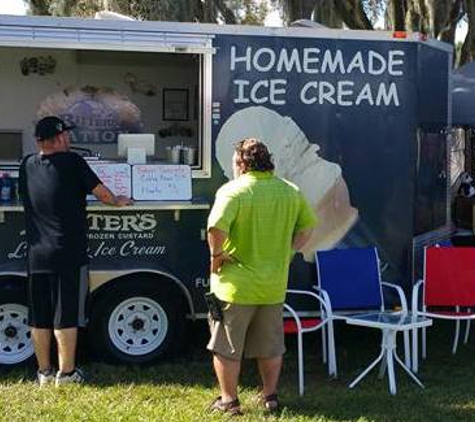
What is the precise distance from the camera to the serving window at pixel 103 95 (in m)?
7.71

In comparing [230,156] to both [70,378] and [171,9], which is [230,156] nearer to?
[70,378]

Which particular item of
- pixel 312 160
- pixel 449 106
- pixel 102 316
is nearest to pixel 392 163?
pixel 312 160

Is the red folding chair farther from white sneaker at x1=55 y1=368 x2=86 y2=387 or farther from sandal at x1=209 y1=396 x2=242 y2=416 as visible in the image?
white sneaker at x1=55 y1=368 x2=86 y2=387

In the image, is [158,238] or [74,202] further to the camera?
[158,238]

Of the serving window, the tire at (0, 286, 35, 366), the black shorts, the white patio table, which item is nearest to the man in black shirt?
the black shorts

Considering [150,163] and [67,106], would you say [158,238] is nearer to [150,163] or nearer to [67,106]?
[150,163]

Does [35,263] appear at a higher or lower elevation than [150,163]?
lower

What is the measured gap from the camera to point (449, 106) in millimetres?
7348

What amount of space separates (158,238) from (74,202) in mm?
852

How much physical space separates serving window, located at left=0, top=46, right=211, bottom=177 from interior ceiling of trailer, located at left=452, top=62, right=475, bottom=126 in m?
2.85

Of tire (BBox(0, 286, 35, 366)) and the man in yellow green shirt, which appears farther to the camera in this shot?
tire (BBox(0, 286, 35, 366))

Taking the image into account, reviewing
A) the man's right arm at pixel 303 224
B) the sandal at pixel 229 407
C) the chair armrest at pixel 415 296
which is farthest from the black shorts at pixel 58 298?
the chair armrest at pixel 415 296

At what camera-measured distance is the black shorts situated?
18.2 ft

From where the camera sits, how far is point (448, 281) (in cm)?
664
